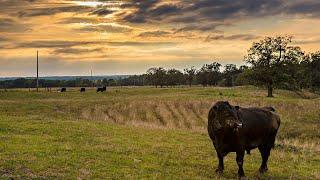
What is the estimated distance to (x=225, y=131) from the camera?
49.5 feet

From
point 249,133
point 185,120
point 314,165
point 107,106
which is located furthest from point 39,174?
point 107,106

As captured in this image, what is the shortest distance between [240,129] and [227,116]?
2.89 ft

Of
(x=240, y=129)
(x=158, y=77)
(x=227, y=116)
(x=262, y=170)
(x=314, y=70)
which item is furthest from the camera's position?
(x=158, y=77)

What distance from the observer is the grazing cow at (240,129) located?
14.9m

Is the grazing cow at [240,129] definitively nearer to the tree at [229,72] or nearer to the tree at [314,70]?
the tree at [314,70]

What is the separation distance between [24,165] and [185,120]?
3579 cm

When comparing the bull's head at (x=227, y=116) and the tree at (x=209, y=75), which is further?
the tree at (x=209, y=75)

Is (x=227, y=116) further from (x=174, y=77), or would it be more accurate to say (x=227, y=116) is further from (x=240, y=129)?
(x=174, y=77)

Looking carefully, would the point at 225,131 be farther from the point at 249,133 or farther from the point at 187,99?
the point at 187,99

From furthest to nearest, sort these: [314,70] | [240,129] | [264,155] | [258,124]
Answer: [314,70] < [264,155] < [258,124] < [240,129]

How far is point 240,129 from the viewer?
50.2ft

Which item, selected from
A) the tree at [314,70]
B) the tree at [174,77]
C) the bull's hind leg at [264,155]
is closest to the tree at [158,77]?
the tree at [174,77]

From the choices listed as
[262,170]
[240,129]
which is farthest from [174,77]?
[240,129]

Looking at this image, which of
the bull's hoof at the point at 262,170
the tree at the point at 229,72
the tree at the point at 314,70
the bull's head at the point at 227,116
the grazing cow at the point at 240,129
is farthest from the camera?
the tree at the point at 229,72
